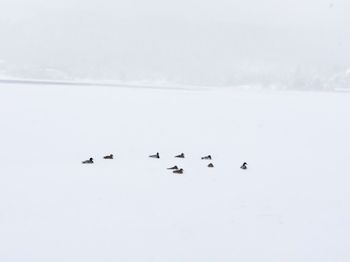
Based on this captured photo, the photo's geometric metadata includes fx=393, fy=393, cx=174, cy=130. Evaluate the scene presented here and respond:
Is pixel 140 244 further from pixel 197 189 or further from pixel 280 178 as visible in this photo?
pixel 280 178

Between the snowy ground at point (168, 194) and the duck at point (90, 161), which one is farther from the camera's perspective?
the duck at point (90, 161)

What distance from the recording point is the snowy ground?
7824 mm

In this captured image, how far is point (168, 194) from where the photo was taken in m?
11.2

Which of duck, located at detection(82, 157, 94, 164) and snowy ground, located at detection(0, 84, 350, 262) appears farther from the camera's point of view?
duck, located at detection(82, 157, 94, 164)

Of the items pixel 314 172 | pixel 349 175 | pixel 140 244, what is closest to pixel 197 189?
pixel 140 244

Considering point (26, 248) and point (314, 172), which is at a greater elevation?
point (314, 172)

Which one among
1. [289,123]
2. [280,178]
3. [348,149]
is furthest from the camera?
[289,123]

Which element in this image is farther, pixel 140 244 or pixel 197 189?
pixel 197 189

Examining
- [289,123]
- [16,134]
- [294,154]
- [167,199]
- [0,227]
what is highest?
[289,123]

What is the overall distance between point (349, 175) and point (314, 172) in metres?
1.21

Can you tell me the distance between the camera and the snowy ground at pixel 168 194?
7.82 meters

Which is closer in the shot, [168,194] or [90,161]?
[168,194]

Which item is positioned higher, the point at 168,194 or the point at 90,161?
the point at 90,161

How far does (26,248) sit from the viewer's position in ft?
24.6
